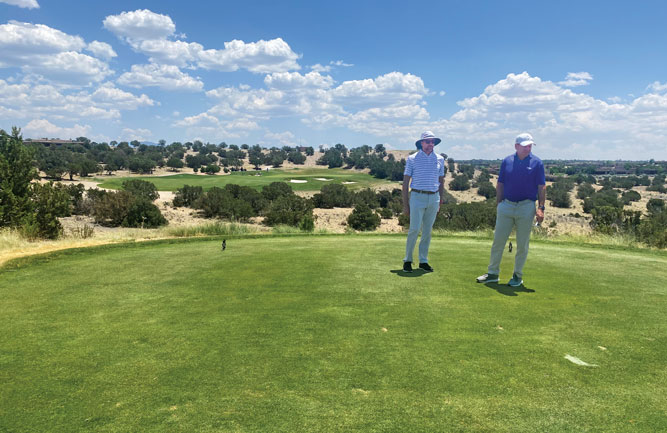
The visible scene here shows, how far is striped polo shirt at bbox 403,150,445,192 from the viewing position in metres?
7.44

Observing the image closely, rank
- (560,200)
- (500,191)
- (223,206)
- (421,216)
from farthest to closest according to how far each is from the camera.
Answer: (560,200)
(223,206)
(421,216)
(500,191)

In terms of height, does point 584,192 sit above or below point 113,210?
above

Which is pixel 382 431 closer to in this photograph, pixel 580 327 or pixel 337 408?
pixel 337 408

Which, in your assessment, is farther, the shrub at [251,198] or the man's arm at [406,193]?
the shrub at [251,198]

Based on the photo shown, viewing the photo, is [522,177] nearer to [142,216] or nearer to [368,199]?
[142,216]

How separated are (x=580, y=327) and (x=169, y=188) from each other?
8163 cm

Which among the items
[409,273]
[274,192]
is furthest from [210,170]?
[409,273]

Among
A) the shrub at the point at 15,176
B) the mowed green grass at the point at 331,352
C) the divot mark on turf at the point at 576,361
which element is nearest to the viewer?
the mowed green grass at the point at 331,352

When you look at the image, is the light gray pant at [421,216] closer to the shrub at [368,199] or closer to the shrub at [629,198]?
the shrub at [368,199]

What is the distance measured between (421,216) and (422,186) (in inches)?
23.7

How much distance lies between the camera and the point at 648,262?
9.07 metres

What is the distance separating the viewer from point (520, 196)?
6.62 meters

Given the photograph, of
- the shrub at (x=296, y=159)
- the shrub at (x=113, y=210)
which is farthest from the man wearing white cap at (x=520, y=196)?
the shrub at (x=296, y=159)

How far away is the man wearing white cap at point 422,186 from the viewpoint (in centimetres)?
746
